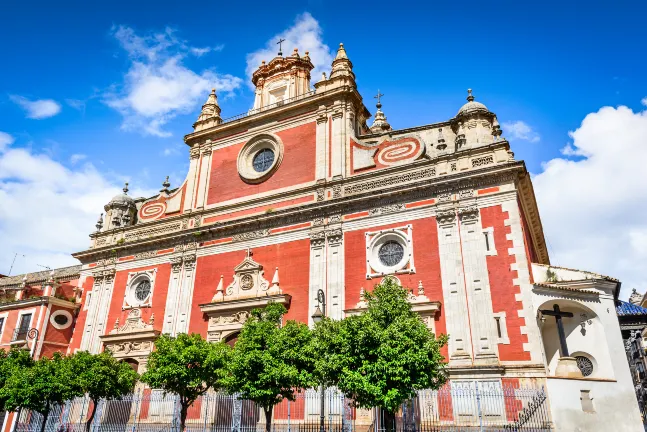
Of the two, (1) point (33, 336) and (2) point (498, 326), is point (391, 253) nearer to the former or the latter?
(2) point (498, 326)

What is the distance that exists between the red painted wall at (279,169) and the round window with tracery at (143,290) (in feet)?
18.2

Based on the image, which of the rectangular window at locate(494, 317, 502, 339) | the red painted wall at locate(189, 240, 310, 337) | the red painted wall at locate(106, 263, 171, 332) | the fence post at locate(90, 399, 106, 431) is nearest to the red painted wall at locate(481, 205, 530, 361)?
the rectangular window at locate(494, 317, 502, 339)

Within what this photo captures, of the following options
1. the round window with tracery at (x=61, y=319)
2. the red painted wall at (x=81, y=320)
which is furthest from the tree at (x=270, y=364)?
the round window with tracery at (x=61, y=319)

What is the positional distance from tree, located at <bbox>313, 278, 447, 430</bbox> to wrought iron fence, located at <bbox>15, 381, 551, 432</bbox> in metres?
1.48

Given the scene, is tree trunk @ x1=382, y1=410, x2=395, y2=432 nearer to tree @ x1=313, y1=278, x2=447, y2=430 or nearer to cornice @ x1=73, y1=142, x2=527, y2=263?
tree @ x1=313, y1=278, x2=447, y2=430

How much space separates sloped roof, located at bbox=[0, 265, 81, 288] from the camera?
35938mm

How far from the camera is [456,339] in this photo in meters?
18.9

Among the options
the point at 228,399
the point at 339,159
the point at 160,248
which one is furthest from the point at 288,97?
the point at 228,399

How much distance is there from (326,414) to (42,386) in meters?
11.8

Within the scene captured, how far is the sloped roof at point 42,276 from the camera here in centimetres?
3594

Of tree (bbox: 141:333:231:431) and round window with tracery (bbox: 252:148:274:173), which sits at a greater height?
round window with tracery (bbox: 252:148:274:173)

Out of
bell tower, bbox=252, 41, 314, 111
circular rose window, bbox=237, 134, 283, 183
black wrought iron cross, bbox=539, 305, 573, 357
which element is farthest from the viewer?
bell tower, bbox=252, 41, 314, 111

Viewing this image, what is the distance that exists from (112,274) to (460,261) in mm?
19419

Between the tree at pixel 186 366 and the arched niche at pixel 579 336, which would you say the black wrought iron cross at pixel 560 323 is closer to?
the arched niche at pixel 579 336
